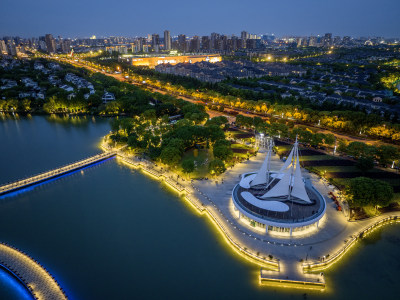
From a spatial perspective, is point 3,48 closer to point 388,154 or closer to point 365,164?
point 365,164

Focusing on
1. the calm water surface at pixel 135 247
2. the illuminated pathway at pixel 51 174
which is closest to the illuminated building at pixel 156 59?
the illuminated pathway at pixel 51 174

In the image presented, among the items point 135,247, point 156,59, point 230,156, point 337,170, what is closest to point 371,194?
point 337,170

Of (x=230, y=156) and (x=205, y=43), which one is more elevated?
(x=205, y=43)

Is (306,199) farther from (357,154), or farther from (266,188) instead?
(357,154)

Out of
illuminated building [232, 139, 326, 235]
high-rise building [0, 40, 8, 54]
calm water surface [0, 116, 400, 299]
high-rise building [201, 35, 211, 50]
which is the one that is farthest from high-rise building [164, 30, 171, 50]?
illuminated building [232, 139, 326, 235]

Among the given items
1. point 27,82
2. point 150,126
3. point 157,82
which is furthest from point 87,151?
point 27,82

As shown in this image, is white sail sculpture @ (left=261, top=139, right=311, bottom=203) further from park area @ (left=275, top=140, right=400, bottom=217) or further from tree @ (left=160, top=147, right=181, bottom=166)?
tree @ (left=160, top=147, right=181, bottom=166)

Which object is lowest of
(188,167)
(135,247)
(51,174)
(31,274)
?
(135,247)
